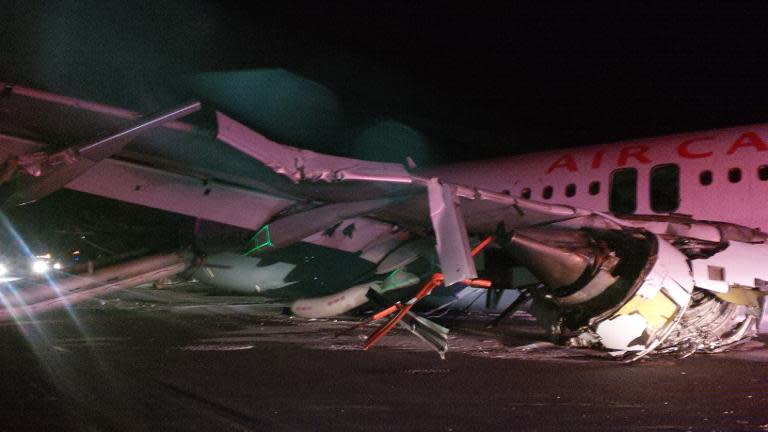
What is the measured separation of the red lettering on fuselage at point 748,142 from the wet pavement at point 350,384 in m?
2.78

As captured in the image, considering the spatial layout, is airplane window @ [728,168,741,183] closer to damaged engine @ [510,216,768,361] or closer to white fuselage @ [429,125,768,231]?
white fuselage @ [429,125,768,231]

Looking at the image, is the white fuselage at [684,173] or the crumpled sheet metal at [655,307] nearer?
the crumpled sheet metal at [655,307]

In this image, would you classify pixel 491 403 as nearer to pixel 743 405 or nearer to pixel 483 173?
pixel 743 405

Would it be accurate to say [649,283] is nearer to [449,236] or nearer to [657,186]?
[449,236]

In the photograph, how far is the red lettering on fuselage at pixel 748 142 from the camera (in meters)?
9.47

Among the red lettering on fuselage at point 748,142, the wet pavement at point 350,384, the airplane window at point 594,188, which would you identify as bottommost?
the wet pavement at point 350,384

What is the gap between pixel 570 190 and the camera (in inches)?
432

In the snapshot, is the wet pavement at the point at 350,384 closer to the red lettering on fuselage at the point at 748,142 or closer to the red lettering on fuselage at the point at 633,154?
the red lettering on fuselage at the point at 748,142

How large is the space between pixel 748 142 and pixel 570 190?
105 inches

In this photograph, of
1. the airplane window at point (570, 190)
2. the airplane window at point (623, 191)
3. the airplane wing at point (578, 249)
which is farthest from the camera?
the airplane window at point (570, 190)

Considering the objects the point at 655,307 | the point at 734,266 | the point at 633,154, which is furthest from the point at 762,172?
the point at 655,307

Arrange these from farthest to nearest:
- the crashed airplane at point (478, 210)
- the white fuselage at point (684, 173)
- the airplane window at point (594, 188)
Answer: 1. the airplane window at point (594, 188)
2. the white fuselage at point (684, 173)
3. the crashed airplane at point (478, 210)

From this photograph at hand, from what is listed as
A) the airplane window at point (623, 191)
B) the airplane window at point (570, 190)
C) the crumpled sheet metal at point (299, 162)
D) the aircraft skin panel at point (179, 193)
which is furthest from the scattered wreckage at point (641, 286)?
the airplane window at point (570, 190)

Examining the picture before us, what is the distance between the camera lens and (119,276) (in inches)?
457
